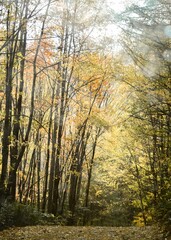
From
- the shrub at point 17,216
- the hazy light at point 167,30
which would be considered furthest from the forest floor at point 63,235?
the hazy light at point 167,30

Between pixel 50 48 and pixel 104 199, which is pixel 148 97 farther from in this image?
pixel 104 199

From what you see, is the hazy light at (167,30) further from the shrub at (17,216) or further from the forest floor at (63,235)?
the shrub at (17,216)

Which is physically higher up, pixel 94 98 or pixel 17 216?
pixel 94 98

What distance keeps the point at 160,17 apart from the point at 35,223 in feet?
28.0

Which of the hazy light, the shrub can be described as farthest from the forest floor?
the hazy light

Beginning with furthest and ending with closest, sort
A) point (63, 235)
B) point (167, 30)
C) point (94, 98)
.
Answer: point (94, 98), point (63, 235), point (167, 30)

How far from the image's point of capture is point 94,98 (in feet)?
50.1

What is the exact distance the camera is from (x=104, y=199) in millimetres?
21453

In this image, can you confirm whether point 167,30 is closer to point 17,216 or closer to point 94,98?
point 17,216

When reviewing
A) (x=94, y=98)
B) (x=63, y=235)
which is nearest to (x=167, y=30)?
(x=63, y=235)

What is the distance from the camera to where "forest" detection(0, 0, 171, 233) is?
721 cm

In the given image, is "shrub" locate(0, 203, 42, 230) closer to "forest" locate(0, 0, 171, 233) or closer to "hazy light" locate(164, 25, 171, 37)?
"forest" locate(0, 0, 171, 233)

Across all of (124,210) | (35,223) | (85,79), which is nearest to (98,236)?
(35,223)

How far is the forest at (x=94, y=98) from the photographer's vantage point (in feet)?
23.7
